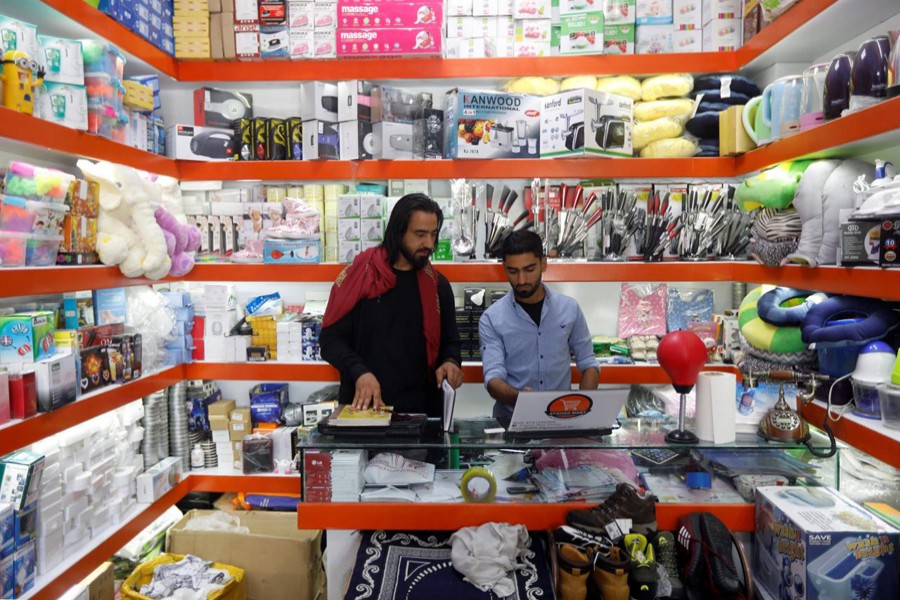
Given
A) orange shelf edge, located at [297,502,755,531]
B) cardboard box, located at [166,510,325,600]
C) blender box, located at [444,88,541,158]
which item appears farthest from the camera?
blender box, located at [444,88,541,158]

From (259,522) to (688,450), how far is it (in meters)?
2.80

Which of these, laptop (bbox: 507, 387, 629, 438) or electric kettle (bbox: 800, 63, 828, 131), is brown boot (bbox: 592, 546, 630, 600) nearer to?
laptop (bbox: 507, 387, 629, 438)

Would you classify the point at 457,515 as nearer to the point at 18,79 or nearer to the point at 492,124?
the point at 18,79

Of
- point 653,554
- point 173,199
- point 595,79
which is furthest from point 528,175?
point 653,554

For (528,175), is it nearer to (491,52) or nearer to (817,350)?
(491,52)

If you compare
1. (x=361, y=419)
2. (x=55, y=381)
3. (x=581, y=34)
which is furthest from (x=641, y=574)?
(x=581, y=34)

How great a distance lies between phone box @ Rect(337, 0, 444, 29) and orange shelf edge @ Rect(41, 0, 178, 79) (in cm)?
113

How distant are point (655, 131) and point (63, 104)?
10.7 feet

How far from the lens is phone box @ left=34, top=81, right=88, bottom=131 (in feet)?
9.57

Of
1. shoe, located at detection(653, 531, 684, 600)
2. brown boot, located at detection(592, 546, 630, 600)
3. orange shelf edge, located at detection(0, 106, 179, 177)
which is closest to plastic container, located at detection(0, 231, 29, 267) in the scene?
orange shelf edge, located at detection(0, 106, 179, 177)

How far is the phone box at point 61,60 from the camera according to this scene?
2.89 meters

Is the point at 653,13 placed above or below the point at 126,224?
above

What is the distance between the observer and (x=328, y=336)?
125 inches

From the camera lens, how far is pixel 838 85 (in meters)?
2.61
